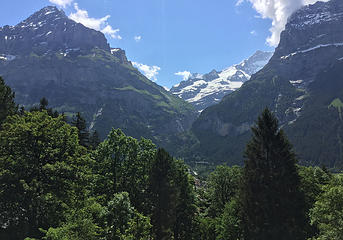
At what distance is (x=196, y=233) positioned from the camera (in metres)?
47.4

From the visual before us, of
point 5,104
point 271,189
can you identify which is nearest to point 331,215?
point 271,189

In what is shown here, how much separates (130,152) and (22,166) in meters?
17.7

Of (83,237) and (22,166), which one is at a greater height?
(22,166)

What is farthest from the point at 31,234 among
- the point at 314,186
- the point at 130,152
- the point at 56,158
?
the point at 314,186

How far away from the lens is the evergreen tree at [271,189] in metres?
27.7

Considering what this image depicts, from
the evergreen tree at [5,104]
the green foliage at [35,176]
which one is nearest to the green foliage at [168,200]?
the green foliage at [35,176]

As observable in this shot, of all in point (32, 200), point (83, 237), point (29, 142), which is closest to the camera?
point (83, 237)

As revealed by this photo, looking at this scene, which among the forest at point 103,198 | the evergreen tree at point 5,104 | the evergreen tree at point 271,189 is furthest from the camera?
the evergreen tree at point 5,104

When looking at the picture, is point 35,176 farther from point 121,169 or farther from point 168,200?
point 168,200

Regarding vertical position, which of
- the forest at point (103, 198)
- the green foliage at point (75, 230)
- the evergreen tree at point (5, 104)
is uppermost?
the evergreen tree at point (5, 104)

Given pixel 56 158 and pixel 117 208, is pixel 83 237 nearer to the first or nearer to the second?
pixel 117 208

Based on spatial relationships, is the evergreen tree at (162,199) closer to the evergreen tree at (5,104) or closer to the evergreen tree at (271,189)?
the evergreen tree at (271,189)

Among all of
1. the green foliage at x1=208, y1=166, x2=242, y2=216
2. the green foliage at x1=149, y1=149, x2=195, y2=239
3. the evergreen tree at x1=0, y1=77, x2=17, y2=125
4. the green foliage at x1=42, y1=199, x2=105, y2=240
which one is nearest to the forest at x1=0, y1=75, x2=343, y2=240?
the green foliage at x1=42, y1=199, x2=105, y2=240

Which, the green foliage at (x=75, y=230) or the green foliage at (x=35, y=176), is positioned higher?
the green foliage at (x=35, y=176)
